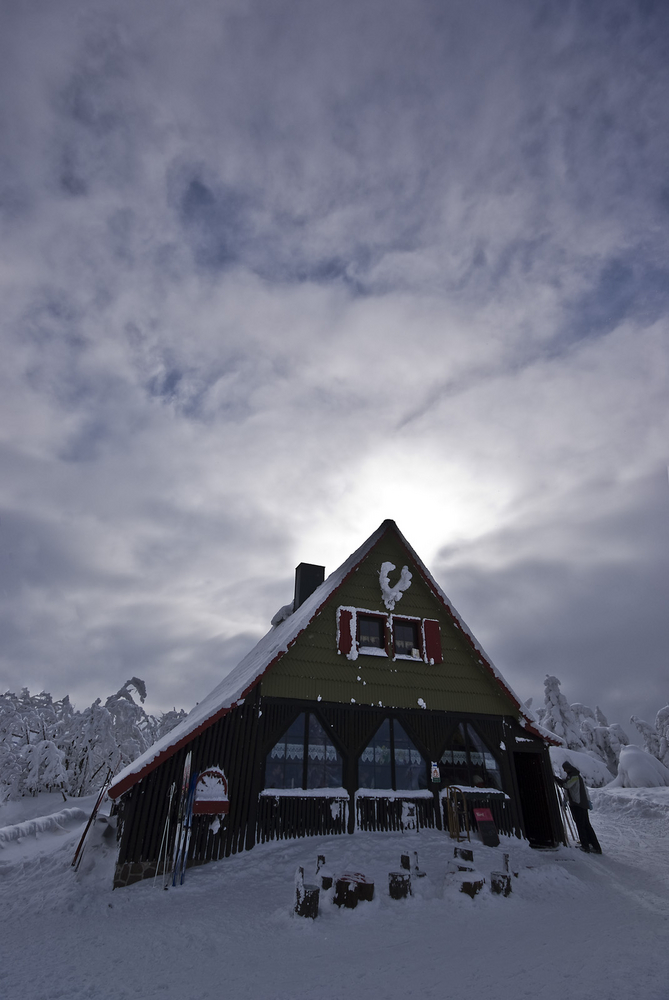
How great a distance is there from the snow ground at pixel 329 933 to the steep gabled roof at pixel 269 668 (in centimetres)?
194

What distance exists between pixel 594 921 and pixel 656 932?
93 cm

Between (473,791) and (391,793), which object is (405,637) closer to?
(391,793)

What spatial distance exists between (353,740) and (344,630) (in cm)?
268

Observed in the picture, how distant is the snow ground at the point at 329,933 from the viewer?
5.84 metres

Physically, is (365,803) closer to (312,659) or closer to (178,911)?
(312,659)

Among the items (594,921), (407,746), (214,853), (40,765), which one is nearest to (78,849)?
(214,853)

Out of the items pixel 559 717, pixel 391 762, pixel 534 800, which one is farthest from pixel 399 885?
pixel 559 717

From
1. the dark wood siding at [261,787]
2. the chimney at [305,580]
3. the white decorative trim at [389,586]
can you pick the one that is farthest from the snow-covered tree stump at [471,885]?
the chimney at [305,580]

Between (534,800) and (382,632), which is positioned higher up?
(382,632)

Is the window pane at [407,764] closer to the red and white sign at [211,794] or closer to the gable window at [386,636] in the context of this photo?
the gable window at [386,636]

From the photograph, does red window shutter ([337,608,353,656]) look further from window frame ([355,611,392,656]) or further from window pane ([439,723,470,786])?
window pane ([439,723,470,786])

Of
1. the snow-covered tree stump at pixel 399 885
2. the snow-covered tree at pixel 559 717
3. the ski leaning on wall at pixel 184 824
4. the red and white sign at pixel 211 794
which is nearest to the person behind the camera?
the snow-covered tree stump at pixel 399 885

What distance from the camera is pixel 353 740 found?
12820 millimetres

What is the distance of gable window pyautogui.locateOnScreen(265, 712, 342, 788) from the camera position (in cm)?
1190
